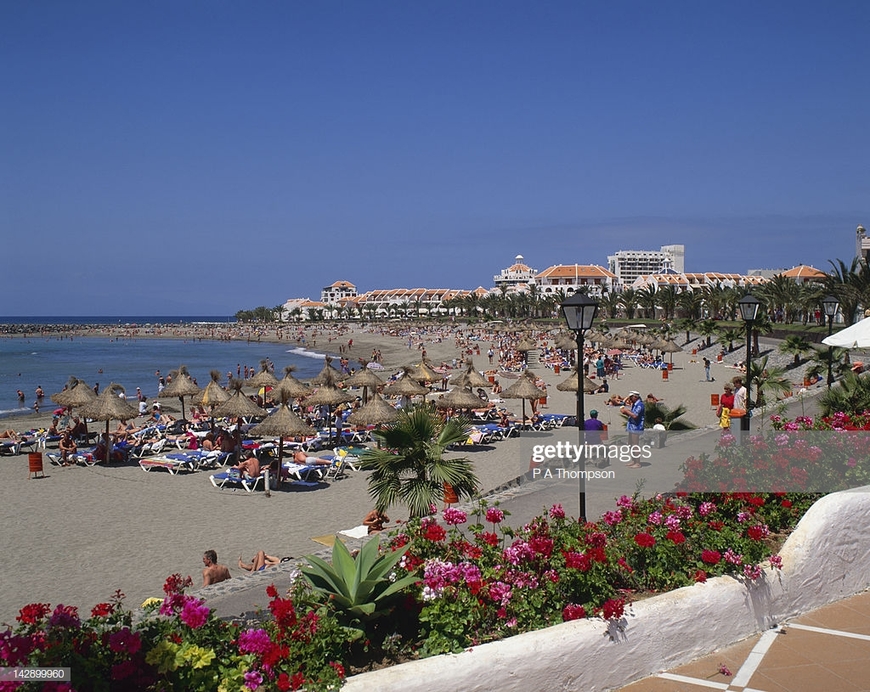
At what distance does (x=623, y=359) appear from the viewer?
40812 mm

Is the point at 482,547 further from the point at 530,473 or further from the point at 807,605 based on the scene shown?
the point at 530,473

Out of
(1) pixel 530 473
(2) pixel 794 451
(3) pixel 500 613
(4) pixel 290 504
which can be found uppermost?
(2) pixel 794 451

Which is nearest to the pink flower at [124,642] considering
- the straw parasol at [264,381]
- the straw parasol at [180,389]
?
the straw parasol at [180,389]

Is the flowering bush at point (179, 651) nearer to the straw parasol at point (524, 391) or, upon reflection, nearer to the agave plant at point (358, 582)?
the agave plant at point (358, 582)

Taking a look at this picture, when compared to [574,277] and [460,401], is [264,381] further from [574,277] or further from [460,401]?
[574,277]

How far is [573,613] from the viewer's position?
356 centimetres

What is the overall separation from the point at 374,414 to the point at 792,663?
12.4 metres

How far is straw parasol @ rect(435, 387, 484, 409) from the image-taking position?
1703cm

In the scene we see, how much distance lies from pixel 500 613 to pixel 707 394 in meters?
23.0

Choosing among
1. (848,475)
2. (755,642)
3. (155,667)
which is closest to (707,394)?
(848,475)

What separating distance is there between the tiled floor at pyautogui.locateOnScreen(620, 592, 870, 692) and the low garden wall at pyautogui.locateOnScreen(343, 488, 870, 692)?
0.23 feet

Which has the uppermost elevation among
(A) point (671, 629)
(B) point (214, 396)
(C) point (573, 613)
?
(C) point (573, 613)

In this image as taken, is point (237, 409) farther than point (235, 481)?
Yes

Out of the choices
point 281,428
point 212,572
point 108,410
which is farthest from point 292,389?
point 212,572
